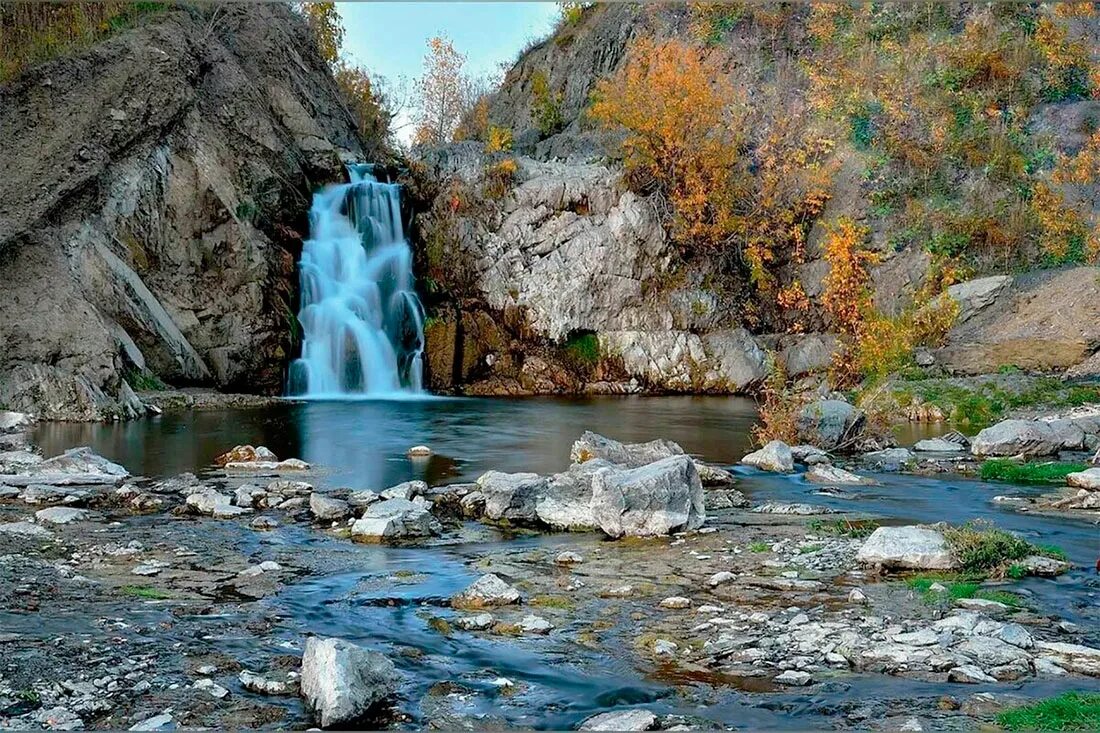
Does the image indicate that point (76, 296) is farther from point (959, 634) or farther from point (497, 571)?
point (959, 634)

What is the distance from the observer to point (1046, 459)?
15.4 meters

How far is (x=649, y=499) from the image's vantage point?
10.0m

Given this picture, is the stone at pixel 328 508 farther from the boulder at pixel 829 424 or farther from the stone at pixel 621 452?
the boulder at pixel 829 424

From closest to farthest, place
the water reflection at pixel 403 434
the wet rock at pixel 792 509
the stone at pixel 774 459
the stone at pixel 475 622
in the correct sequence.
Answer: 1. the stone at pixel 475 622
2. the wet rock at pixel 792 509
3. the stone at pixel 774 459
4. the water reflection at pixel 403 434

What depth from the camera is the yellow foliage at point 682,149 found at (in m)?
35.4

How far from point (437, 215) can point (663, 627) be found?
2873cm

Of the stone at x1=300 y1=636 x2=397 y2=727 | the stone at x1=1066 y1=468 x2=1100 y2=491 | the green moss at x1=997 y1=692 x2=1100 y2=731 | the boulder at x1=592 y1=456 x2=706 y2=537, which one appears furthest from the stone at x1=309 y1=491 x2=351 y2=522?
the stone at x1=1066 y1=468 x2=1100 y2=491

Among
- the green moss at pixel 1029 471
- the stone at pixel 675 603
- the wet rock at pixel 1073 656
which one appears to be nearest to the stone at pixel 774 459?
the green moss at pixel 1029 471

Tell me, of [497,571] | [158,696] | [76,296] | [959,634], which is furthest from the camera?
[76,296]

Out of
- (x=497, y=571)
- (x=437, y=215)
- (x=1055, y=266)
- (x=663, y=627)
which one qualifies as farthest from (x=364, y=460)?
(x=1055, y=266)

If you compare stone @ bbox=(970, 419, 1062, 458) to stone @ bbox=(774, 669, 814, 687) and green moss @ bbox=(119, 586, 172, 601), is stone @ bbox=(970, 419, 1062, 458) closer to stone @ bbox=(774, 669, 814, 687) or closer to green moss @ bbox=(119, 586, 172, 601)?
stone @ bbox=(774, 669, 814, 687)

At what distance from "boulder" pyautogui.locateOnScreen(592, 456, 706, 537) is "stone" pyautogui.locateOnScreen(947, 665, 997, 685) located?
439cm

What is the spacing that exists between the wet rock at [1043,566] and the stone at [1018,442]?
799cm

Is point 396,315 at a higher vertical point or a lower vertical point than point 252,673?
higher
